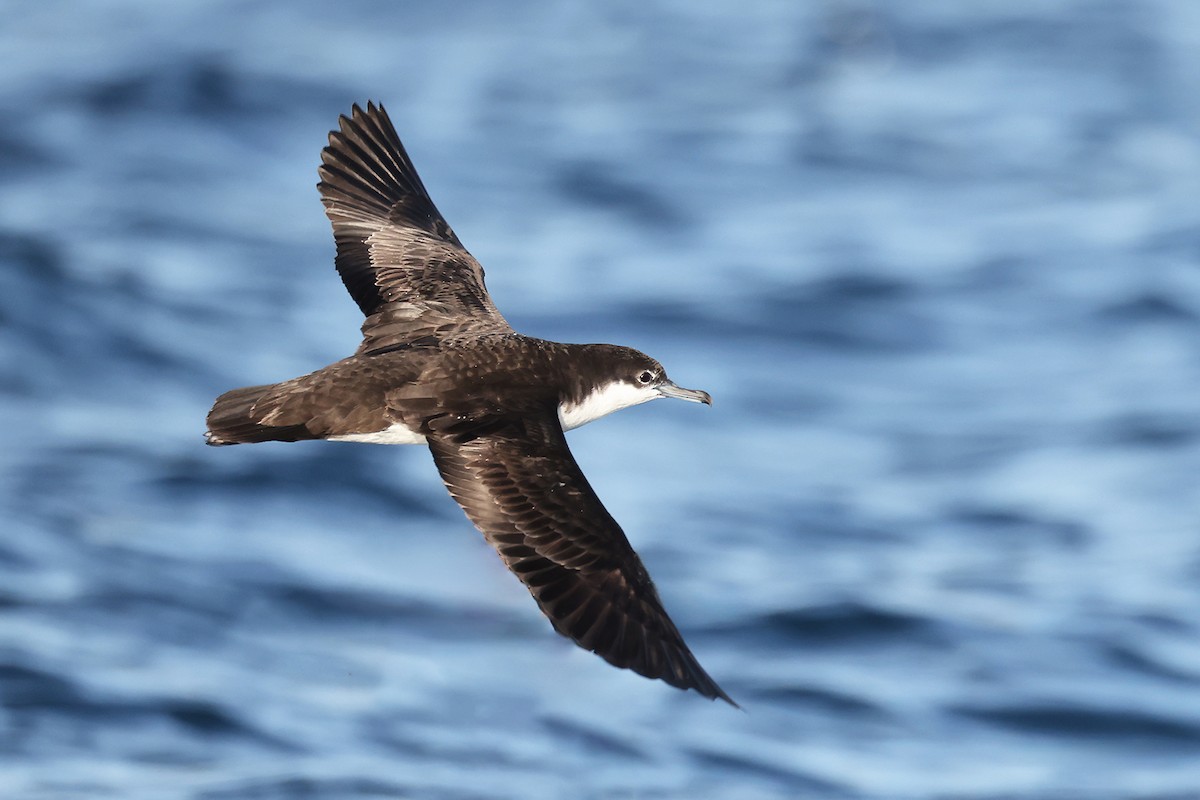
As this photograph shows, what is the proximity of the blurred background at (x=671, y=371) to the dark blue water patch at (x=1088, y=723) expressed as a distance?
0.03 metres

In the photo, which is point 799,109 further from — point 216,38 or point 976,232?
point 216,38

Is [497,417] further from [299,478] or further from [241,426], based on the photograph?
[299,478]

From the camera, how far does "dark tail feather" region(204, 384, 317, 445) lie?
7176 millimetres

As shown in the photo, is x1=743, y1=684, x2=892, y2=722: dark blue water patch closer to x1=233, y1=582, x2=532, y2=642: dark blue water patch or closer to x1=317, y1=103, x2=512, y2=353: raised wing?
x1=233, y1=582, x2=532, y2=642: dark blue water patch

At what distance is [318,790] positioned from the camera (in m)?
12.6

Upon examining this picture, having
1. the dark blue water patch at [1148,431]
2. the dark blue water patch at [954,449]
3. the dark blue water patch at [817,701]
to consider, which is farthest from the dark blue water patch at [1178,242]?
the dark blue water patch at [817,701]

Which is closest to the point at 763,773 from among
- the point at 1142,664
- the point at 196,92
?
the point at 1142,664

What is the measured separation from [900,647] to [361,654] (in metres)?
4.41

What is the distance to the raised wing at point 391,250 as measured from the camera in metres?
8.27

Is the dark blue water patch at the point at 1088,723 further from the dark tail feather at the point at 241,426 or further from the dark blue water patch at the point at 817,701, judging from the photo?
the dark tail feather at the point at 241,426

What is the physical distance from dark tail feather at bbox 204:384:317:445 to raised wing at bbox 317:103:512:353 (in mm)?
761

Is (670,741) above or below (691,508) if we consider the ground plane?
below

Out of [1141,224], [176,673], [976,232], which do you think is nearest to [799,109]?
[976,232]

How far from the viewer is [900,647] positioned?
14992mm
